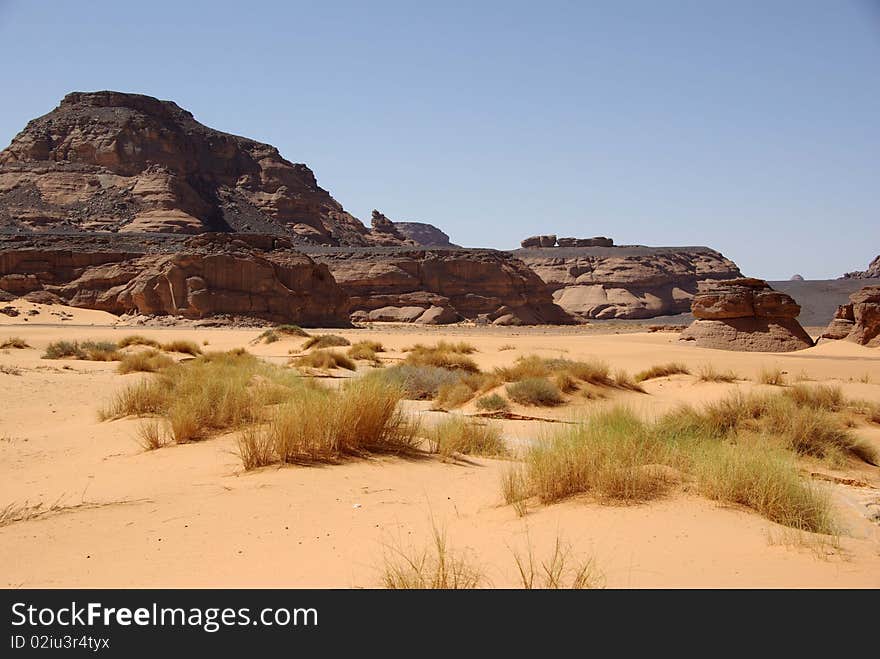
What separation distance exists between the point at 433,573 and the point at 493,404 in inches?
364

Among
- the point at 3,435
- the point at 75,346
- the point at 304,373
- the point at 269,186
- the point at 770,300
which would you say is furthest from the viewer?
the point at 269,186

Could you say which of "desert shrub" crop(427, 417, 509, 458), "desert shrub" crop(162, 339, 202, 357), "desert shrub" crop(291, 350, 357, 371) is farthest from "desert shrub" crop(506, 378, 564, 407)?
"desert shrub" crop(162, 339, 202, 357)

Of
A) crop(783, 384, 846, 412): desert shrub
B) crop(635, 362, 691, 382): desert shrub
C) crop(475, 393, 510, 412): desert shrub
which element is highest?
crop(783, 384, 846, 412): desert shrub

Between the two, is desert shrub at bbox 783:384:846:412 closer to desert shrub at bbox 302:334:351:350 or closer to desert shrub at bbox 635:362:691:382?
desert shrub at bbox 635:362:691:382

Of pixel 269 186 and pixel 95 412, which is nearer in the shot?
pixel 95 412

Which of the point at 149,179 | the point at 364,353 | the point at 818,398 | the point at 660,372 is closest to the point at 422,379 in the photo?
the point at 660,372

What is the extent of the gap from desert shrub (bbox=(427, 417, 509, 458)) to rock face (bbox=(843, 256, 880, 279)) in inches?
4032

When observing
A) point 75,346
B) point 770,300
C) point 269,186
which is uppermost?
point 269,186

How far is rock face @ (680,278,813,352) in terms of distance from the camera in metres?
30.1

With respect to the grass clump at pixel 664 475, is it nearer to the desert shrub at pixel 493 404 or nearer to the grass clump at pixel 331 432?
the grass clump at pixel 331 432

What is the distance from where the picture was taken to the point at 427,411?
41.3 ft

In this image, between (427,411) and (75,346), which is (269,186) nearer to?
(75,346)
